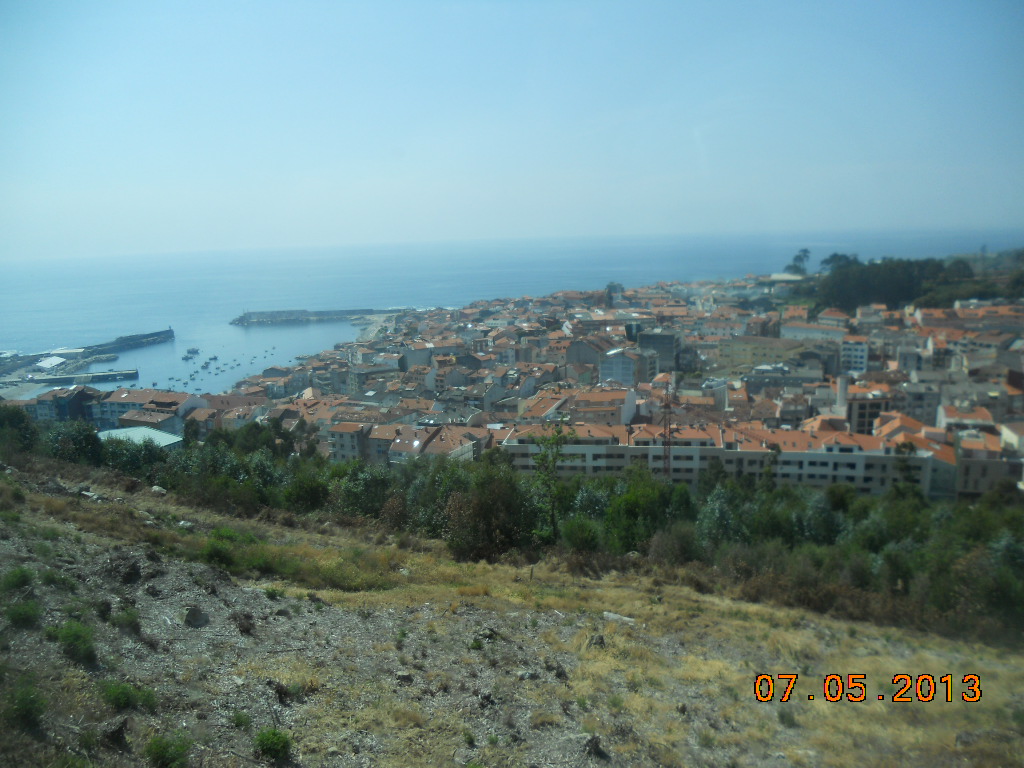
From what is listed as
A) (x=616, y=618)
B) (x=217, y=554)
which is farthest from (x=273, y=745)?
(x=616, y=618)

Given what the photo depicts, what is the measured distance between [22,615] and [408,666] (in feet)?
4.75

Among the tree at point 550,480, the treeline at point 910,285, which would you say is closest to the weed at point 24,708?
the tree at point 550,480

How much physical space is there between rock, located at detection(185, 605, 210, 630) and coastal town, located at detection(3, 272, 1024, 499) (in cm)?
375

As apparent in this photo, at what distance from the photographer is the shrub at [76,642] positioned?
2293 millimetres

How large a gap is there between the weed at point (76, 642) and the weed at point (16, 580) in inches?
16.3

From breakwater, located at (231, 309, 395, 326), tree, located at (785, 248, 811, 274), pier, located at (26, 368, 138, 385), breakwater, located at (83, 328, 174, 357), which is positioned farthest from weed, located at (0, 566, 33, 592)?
tree, located at (785, 248, 811, 274)

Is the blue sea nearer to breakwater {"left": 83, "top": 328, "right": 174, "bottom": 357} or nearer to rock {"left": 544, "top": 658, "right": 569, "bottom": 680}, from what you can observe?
breakwater {"left": 83, "top": 328, "right": 174, "bottom": 357}

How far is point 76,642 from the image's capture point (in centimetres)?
232

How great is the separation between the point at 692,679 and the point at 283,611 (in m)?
1.95

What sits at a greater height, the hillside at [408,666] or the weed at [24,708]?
the weed at [24,708]

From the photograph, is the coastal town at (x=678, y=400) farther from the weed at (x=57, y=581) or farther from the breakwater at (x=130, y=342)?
the breakwater at (x=130, y=342)

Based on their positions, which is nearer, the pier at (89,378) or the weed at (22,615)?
the weed at (22,615)

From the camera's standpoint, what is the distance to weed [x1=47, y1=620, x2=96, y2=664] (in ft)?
7.52

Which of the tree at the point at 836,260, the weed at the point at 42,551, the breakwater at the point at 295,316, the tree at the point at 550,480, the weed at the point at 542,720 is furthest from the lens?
the breakwater at the point at 295,316
